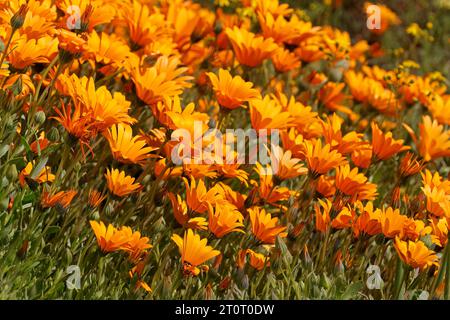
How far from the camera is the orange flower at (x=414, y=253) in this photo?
2330mm

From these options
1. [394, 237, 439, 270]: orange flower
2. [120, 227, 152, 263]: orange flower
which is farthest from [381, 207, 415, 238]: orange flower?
[120, 227, 152, 263]: orange flower

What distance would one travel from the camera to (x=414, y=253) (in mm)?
2344

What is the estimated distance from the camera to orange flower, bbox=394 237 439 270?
2330 mm

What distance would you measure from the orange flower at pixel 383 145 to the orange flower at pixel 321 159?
35cm

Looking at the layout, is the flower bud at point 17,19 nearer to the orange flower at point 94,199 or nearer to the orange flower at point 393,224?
the orange flower at point 94,199

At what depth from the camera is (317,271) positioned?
2.63m

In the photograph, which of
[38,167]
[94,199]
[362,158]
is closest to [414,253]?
[362,158]

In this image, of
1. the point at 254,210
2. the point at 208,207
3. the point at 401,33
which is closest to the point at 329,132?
the point at 254,210

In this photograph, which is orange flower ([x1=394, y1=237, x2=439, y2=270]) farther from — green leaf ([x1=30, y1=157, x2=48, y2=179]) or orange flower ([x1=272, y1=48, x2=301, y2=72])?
orange flower ([x1=272, y1=48, x2=301, y2=72])

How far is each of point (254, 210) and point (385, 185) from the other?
129 centimetres

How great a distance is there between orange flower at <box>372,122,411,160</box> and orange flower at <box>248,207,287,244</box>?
602mm

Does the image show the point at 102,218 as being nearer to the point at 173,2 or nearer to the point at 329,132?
the point at 329,132

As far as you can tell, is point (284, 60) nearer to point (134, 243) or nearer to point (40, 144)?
point (40, 144)
